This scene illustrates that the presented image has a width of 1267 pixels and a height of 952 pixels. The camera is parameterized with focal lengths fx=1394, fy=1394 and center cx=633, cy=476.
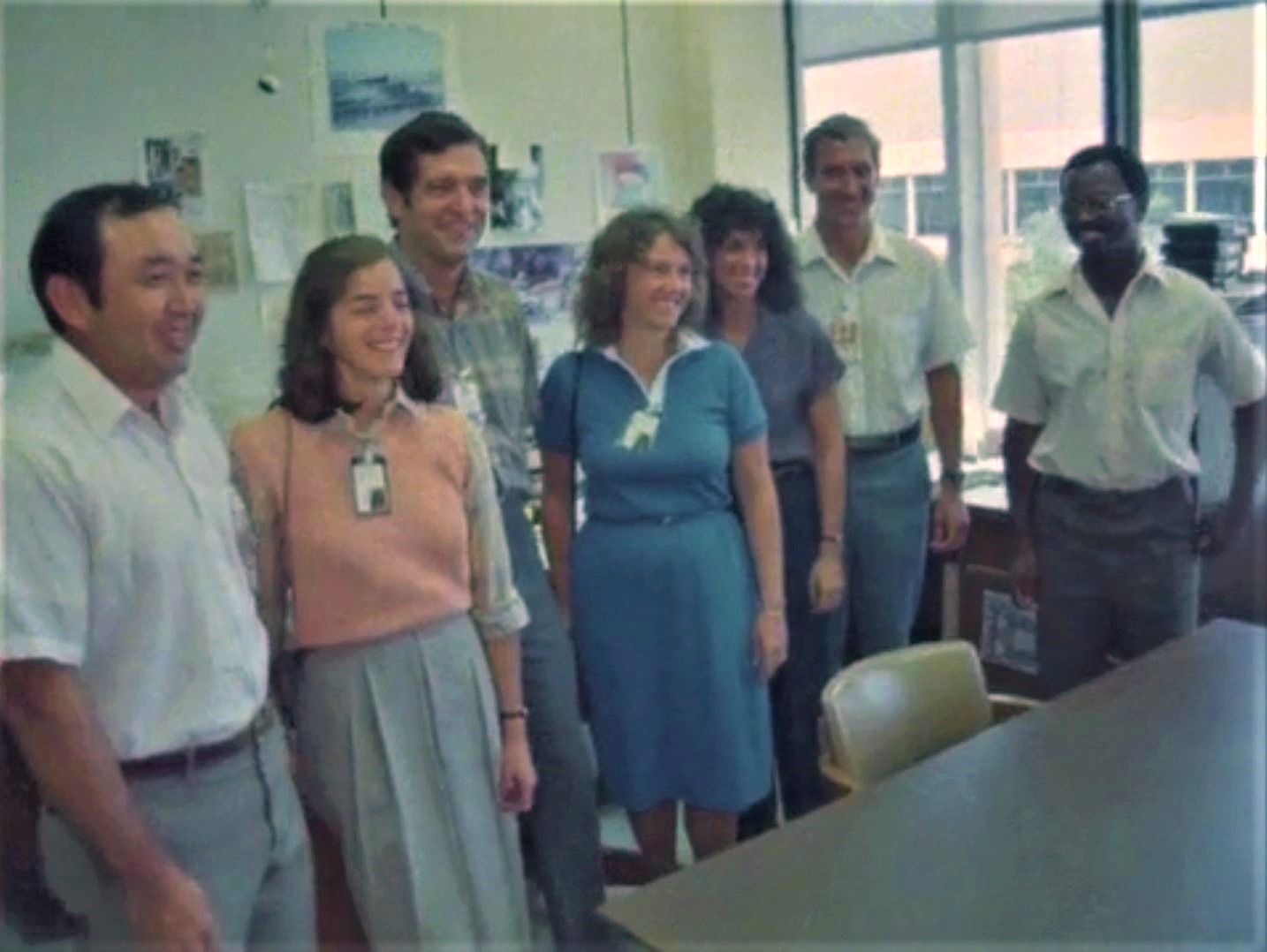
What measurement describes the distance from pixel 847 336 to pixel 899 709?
1.03 meters

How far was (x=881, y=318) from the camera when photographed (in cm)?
280

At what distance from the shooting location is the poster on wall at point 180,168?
3184 mm

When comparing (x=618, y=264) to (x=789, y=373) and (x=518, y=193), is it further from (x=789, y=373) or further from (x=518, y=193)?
(x=518, y=193)

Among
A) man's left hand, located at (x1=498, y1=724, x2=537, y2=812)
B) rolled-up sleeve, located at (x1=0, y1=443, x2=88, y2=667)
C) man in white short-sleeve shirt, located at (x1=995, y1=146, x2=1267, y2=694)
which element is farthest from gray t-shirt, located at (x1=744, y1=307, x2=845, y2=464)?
rolled-up sleeve, located at (x1=0, y1=443, x2=88, y2=667)

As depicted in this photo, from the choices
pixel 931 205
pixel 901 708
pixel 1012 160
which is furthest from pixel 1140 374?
pixel 931 205

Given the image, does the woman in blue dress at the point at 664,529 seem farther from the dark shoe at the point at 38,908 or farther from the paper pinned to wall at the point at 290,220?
the paper pinned to wall at the point at 290,220

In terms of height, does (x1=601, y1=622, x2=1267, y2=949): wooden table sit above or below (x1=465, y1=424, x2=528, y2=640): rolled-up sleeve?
below

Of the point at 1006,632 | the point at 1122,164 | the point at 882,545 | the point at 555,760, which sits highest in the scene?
the point at 1122,164

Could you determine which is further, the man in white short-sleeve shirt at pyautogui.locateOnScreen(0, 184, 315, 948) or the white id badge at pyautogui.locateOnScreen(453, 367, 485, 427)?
the white id badge at pyautogui.locateOnScreen(453, 367, 485, 427)

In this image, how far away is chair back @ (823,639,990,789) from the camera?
6.28ft

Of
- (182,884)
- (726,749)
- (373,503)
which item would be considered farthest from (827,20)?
(182,884)

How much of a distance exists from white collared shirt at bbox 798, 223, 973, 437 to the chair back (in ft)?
2.53

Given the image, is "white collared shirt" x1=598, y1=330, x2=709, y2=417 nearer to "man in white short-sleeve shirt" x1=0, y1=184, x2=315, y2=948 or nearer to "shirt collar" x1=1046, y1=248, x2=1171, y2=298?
"shirt collar" x1=1046, y1=248, x2=1171, y2=298

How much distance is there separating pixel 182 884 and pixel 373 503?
0.55 meters
